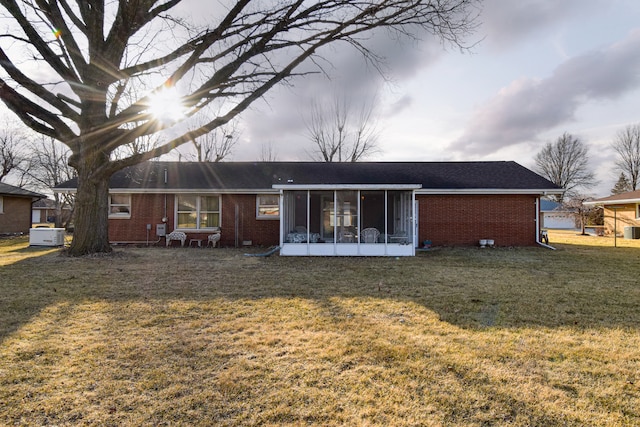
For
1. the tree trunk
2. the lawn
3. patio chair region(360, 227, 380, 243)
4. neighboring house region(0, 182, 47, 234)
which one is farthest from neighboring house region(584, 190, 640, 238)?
neighboring house region(0, 182, 47, 234)

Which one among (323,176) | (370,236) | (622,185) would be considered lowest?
(370,236)

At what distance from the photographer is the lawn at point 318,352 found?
258 centimetres

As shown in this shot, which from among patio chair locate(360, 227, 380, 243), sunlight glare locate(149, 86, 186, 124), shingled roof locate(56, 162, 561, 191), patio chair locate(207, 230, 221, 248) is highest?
sunlight glare locate(149, 86, 186, 124)

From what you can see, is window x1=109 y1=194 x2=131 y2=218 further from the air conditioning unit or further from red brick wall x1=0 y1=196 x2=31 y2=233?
red brick wall x1=0 y1=196 x2=31 y2=233

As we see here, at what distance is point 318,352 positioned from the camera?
143 inches

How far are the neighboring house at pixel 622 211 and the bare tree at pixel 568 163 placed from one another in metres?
21.3

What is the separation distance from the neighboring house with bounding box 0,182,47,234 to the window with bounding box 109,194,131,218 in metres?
10.0

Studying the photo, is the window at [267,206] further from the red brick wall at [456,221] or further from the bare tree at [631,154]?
the bare tree at [631,154]

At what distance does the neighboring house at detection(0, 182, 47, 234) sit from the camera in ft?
67.7

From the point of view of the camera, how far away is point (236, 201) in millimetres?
15469

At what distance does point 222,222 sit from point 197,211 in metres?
1.30

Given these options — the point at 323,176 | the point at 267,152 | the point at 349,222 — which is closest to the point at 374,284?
the point at 349,222

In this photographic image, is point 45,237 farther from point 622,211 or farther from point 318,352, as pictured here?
point 622,211

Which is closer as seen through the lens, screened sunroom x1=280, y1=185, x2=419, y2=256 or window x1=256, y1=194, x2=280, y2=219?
screened sunroom x1=280, y1=185, x2=419, y2=256
